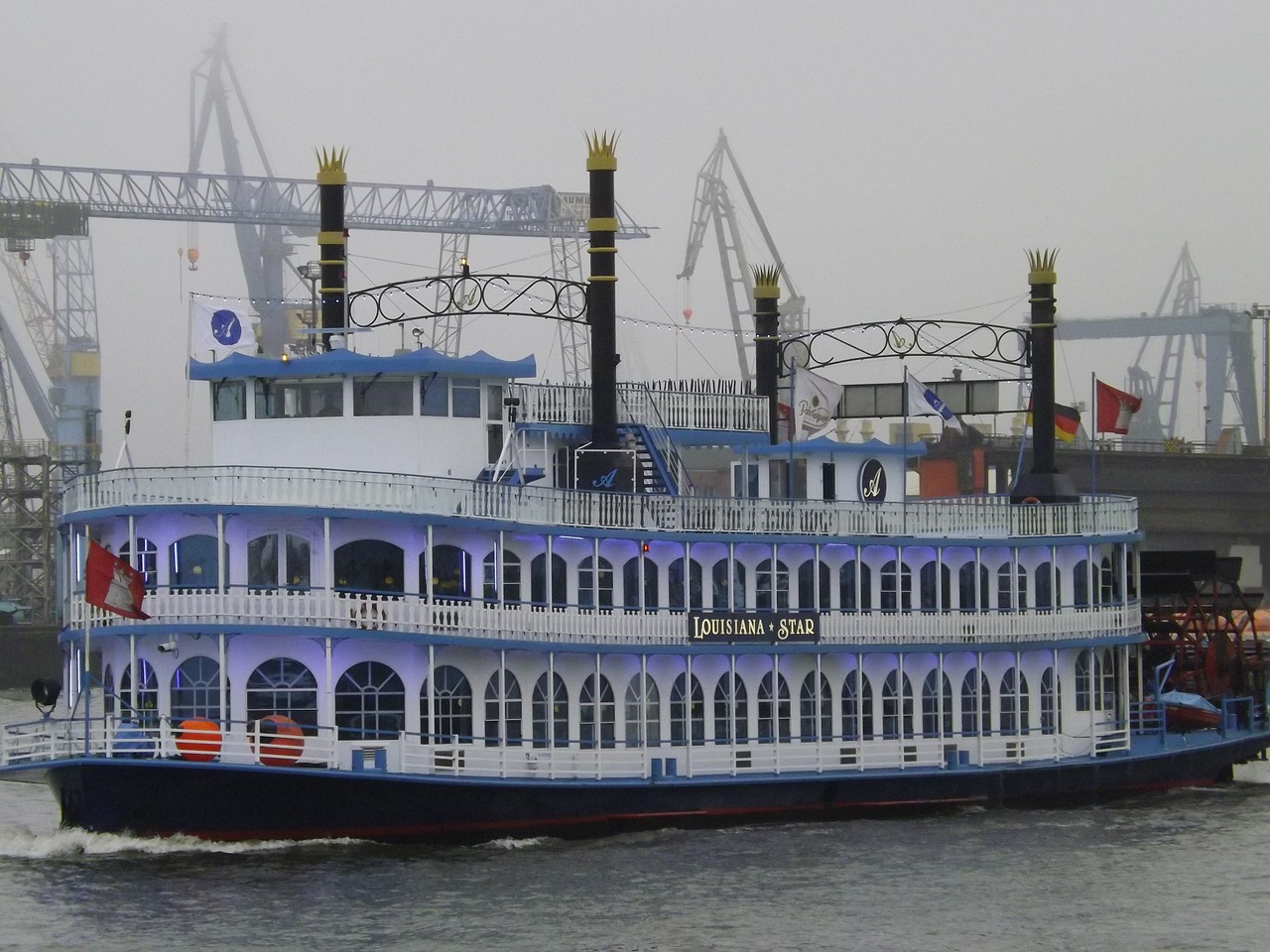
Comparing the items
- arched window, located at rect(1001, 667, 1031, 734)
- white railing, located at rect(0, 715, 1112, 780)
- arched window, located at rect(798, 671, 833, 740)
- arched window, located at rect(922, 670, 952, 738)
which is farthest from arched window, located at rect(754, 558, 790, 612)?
arched window, located at rect(1001, 667, 1031, 734)

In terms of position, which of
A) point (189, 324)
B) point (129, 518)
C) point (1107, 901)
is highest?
point (189, 324)

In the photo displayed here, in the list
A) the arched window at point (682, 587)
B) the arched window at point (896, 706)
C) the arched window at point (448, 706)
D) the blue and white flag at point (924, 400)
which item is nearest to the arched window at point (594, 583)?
the arched window at point (682, 587)

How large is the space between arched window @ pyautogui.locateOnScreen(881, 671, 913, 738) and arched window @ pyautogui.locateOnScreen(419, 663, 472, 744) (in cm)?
802

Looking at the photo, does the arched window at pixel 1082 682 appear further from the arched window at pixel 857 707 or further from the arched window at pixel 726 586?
the arched window at pixel 726 586

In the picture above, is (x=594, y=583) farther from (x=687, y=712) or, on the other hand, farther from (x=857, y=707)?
(x=857, y=707)

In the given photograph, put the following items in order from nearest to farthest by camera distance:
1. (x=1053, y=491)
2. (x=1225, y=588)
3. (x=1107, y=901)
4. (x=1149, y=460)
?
(x=1107, y=901), (x=1053, y=491), (x=1225, y=588), (x=1149, y=460)

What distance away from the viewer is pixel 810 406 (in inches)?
1601

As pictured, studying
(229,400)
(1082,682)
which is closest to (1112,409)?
(1082,682)

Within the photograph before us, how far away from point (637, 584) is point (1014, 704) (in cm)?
792

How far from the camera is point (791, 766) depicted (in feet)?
117

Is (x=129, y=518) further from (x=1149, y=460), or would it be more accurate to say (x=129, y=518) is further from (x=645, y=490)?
(x=1149, y=460)

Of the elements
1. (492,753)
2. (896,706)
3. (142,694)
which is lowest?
(492,753)

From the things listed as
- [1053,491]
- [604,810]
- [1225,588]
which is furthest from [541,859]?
[1225,588]

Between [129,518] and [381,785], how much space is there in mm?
5310
